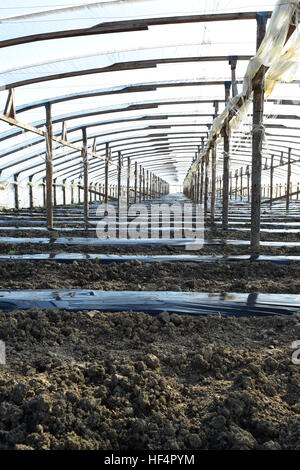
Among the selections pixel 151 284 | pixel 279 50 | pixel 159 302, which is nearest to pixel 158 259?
pixel 151 284

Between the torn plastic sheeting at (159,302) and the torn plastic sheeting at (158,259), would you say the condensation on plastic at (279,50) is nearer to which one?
the torn plastic sheeting at (158,259)

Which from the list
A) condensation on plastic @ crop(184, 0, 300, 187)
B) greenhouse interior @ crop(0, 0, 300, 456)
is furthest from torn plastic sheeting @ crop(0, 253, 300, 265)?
condensation on plastic @ crop(184, 0, 300, 187)

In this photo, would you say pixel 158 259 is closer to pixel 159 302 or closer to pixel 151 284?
pixel 151 284

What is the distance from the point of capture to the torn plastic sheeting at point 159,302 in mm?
3365

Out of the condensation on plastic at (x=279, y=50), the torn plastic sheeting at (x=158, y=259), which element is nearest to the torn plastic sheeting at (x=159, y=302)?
the torn plastic sheeting at (x=158, y=259)

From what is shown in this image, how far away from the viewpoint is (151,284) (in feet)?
15.0

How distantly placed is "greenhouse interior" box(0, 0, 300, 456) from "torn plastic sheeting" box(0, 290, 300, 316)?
16mm

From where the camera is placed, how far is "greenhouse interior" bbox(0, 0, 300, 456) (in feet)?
6.19

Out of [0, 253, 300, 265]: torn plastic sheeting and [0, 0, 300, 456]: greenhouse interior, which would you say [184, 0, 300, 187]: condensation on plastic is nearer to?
[0, 0, 300, 456]: greenhouse interior

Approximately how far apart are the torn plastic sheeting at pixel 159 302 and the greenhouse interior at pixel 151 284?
16 mm

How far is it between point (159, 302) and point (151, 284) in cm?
111

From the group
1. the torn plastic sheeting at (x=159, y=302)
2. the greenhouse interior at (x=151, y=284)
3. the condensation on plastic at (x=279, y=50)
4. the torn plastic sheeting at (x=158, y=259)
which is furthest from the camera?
the torn plastic sheeting at (x=158, y=259)

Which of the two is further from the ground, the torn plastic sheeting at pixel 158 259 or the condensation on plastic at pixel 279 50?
the condensation on plastic at pixel 279 50

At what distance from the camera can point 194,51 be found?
6.47 m
